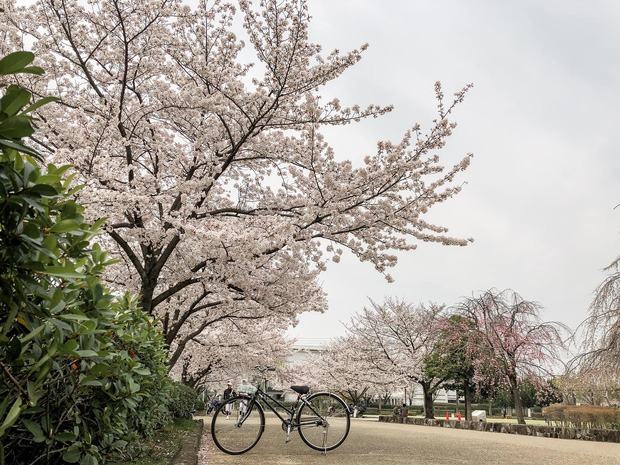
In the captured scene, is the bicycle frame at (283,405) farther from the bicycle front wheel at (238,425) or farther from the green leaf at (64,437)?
the green leaf at (64,437)

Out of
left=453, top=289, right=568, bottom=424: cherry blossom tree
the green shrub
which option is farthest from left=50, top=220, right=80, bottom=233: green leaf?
left=453, top=289, right=568, bottom=424: cherry blossom tree

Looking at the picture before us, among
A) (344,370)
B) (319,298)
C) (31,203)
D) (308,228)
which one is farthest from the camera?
(344,370)

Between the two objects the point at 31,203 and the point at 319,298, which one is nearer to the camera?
the point at 31,203

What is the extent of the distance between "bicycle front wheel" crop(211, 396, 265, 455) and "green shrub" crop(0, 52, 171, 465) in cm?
398

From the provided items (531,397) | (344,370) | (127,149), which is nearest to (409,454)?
(127,149)

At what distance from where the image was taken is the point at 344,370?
27094 millimetres

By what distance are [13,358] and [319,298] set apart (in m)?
9.66

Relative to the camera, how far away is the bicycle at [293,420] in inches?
228

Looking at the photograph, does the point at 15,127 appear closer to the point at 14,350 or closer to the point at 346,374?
the point at 14,350

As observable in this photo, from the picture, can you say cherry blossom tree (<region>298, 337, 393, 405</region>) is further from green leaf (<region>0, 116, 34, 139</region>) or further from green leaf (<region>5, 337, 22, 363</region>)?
green leaf (<region>0, 116, 34, 139</region>)

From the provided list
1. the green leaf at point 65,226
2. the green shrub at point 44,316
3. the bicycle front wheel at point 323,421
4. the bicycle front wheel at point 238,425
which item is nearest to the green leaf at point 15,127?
the green shrub at point 44,316

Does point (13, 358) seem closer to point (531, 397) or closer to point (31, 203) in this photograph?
point (31, 203)

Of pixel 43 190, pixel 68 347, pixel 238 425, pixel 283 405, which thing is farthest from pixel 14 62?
pixel 238 425

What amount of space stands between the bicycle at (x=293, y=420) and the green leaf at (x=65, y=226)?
5.05 metres
